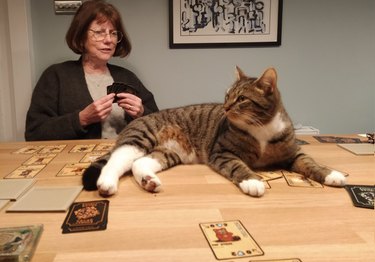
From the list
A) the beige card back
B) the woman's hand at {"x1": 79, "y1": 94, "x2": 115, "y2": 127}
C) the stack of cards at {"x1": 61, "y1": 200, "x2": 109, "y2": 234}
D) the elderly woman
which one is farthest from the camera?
the elderly woman

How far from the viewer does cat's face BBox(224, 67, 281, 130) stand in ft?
4.06

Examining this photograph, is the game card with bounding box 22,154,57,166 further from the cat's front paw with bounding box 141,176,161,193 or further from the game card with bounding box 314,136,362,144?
the game card with bounding box 314,136,362,144

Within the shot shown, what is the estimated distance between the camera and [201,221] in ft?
2.67

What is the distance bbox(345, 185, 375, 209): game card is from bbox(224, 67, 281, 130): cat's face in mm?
391

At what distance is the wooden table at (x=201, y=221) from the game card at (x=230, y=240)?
0.01m

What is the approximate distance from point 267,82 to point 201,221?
646 millimetres

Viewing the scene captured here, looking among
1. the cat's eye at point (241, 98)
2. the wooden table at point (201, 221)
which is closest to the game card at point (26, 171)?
the wooden table at point (201, 221)

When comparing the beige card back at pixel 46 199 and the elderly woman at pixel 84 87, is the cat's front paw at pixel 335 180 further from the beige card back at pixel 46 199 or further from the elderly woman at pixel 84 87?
the elderly woman at pixel 84 87

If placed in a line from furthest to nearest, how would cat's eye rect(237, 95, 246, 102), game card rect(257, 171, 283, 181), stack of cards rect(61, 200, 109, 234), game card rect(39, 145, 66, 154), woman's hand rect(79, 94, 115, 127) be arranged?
woman's hand rect(79, 94, 115, 127), game card rect(39, 145, 66, 154), cat's eye rect(237, 95, 246, 102), game card rect(257, 171, 283, 181), stack of cards rect(61, 200, 109, 234)

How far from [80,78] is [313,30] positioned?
1783 millimetres

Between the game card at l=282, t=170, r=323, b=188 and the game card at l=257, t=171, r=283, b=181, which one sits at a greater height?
the game card at l=282, t=170, r=323, b=188

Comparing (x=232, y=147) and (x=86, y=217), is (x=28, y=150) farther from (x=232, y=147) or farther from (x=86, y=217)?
(x=232, y=147)

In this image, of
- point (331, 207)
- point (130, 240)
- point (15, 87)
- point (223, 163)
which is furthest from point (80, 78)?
point (331, 207)

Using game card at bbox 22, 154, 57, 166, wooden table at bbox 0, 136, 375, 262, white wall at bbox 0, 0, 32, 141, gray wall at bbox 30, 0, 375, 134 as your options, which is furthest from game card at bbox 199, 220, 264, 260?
white wall at bbox 0, 0, 32, 141
